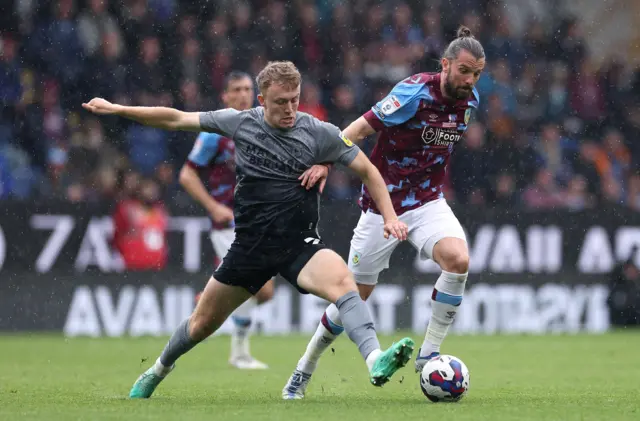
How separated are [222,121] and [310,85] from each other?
32.7 ft

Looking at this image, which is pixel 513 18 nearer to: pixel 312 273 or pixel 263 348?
pixel 263 348

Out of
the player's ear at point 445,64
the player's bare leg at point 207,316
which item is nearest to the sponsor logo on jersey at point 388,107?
the player's ear at point 445,64

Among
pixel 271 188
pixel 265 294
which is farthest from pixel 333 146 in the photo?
pixel 265 294

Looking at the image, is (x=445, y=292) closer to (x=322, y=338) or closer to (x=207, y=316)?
(x=322, y=338)

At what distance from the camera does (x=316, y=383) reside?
9289mm

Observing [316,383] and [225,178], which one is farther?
[225,178]

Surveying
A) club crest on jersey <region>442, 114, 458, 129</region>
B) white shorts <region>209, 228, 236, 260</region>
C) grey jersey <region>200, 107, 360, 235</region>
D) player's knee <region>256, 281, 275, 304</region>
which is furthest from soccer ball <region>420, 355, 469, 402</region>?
white shorts <region>209, 228, 236, 260</region>

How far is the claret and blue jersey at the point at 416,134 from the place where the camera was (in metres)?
8.27

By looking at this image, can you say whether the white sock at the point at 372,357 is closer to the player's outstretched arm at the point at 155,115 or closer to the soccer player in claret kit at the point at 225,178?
the player's outstretched arm at the point at 155,115

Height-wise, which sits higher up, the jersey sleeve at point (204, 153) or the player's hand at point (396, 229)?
the jersey sleeve at point (204, 153)

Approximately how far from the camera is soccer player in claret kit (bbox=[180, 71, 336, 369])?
11.0 meters

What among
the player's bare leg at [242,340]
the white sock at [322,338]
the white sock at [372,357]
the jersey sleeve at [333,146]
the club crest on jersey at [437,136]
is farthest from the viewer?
the player's bare leg at [242,340]

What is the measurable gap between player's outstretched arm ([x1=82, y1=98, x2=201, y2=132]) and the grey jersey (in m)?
0.09

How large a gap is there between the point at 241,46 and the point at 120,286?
4.25 m
